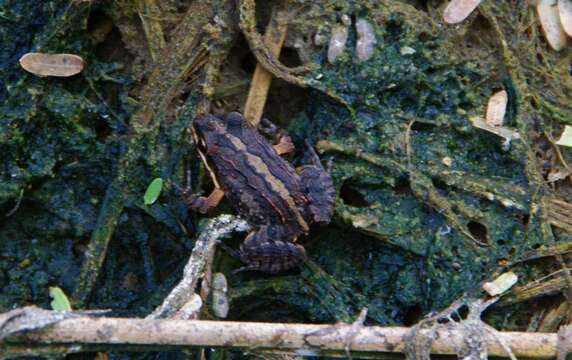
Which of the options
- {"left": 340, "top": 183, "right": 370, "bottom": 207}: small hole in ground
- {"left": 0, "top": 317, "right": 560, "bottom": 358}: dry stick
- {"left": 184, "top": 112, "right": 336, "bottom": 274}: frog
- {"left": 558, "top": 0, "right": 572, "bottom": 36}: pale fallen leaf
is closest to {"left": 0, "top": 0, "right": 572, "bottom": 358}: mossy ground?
{"left": 340, "top": 183, "right": 370, "bottom": 207}: small hole in ground

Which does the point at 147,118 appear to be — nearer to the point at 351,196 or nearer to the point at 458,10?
the point at 351,196

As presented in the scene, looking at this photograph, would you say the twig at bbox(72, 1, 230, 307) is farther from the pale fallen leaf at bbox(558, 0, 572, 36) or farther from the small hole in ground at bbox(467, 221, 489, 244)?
the pale fallen leaf at bbox(558, 0, 572, 36)

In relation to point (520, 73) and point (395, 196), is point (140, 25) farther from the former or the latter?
point (520, 73)

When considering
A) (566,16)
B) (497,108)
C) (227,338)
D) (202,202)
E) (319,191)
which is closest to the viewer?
(227,338)

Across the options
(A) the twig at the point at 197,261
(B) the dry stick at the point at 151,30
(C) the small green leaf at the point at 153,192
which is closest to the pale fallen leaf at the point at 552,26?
(A) the twig at the point at 197,261

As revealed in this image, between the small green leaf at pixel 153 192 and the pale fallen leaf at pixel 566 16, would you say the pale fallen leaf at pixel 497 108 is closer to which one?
the pale fallen leaf at pixel 566 16

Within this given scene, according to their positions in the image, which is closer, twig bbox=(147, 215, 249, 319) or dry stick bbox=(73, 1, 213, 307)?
twig bbox=(147, 215, 249, 319)

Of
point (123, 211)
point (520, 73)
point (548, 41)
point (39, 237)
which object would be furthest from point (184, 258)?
point (548, 41)

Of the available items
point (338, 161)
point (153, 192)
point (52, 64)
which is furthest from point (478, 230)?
point (52, 64)
